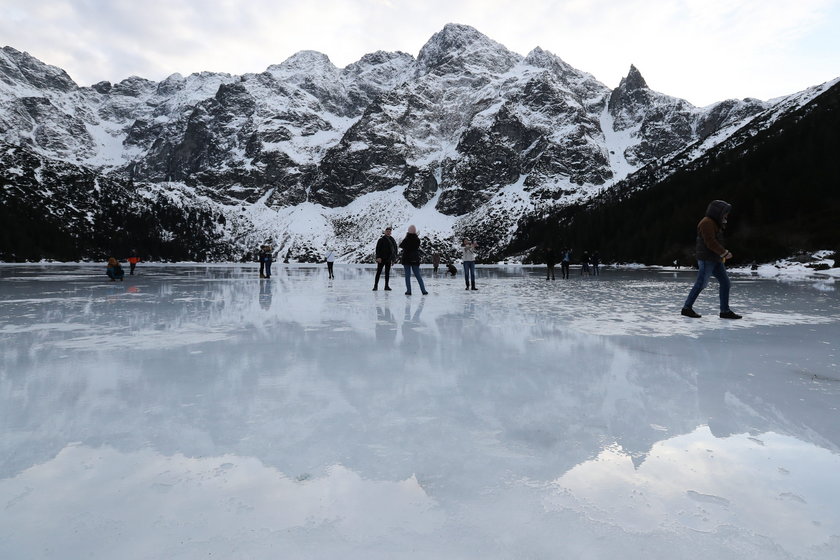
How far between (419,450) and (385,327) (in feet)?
17.2

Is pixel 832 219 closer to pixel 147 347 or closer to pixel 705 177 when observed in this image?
pixel 705 177

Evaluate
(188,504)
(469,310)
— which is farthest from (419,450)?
(469,310)

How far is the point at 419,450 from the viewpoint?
9.43 feet

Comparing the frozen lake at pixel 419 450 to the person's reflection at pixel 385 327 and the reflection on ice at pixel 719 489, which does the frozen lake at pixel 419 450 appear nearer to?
the reflection on ice at pixel 719 489

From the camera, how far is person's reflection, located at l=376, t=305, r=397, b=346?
22.5ft

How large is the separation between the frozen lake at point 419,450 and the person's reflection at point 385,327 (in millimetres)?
761

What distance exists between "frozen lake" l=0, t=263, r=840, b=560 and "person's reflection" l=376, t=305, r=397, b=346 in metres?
0.76

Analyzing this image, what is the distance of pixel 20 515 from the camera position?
2.11 meters

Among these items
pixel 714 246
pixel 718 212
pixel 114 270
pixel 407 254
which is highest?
pixel 718 212

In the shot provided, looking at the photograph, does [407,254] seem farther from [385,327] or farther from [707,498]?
[707,498]

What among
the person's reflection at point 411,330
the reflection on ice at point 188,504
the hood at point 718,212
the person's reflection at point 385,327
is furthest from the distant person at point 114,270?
the hood at point 718,212

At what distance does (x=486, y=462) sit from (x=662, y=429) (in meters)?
1.41

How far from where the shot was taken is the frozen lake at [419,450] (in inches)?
77.3

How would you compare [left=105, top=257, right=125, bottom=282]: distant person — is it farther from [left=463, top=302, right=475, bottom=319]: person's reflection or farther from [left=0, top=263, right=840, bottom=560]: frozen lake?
[left=463, top=302, right=475, bottom=319]: person's reflection
